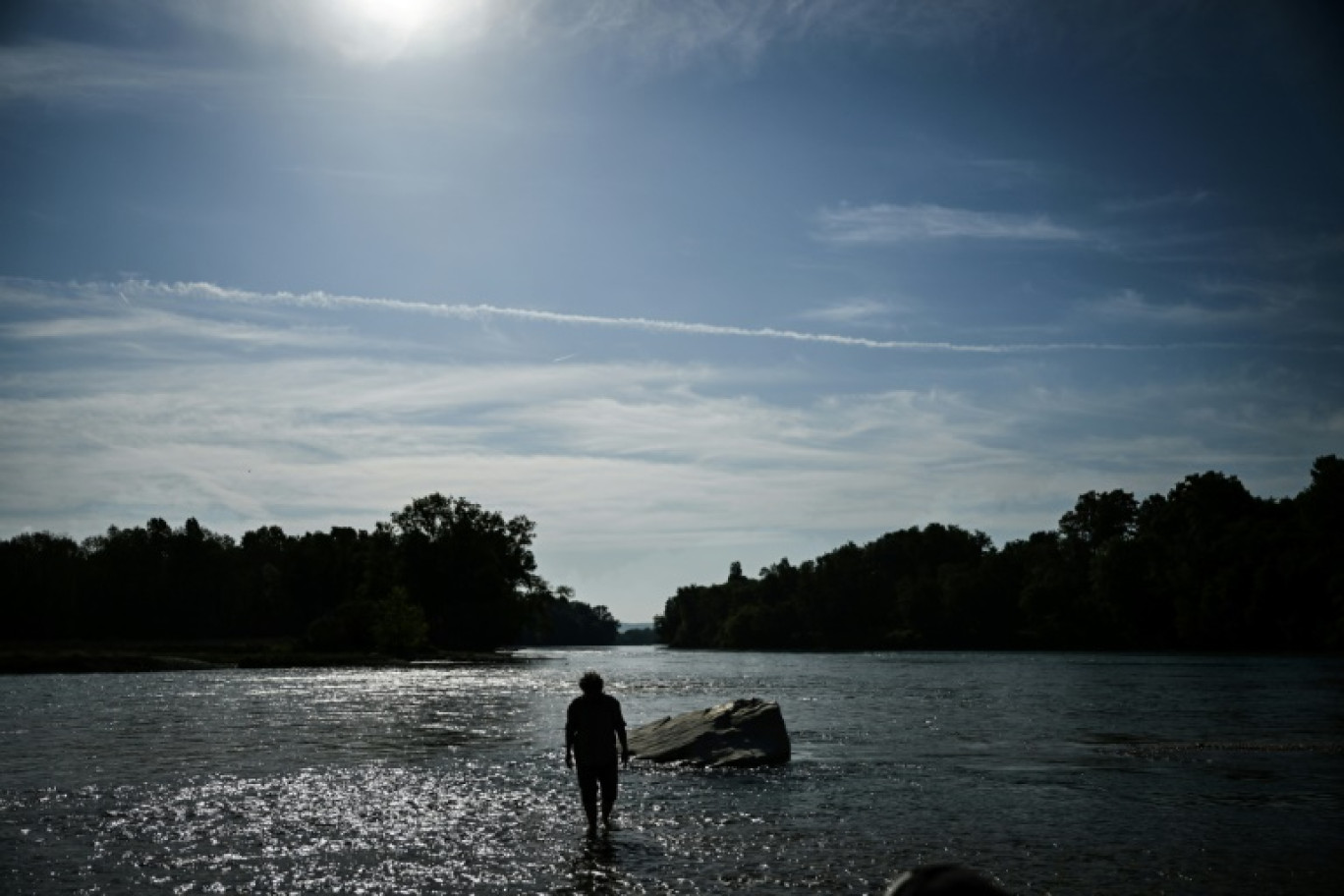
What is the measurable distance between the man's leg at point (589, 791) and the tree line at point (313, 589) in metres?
109

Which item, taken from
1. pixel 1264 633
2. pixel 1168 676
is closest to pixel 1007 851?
pixel 1168 676

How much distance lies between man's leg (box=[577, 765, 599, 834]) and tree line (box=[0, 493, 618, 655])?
108648mm

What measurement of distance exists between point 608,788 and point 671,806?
3.07 meters

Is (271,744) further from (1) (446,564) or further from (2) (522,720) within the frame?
(1) (446,564)

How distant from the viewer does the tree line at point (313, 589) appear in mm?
138750

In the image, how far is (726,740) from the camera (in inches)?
1081

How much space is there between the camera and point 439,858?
15.8 metres

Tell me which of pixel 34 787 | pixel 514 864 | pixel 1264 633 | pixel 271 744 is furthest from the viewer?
pixel 1264 633

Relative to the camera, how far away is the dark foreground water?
14.8 meters

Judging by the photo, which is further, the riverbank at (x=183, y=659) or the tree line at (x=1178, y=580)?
the tree line at (x=1178, y=580)

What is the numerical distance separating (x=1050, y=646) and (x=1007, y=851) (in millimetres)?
161677

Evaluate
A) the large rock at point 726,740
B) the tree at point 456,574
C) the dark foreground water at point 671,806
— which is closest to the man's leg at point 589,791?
the dark foreground water at point 671,806

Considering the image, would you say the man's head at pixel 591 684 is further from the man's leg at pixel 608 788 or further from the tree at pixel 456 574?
the tree at pixel 456 574

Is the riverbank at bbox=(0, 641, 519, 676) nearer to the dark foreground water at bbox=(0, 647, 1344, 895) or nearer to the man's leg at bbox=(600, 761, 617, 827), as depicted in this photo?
the dark foreground water at bbox=(0, 647, 1344, 895)
